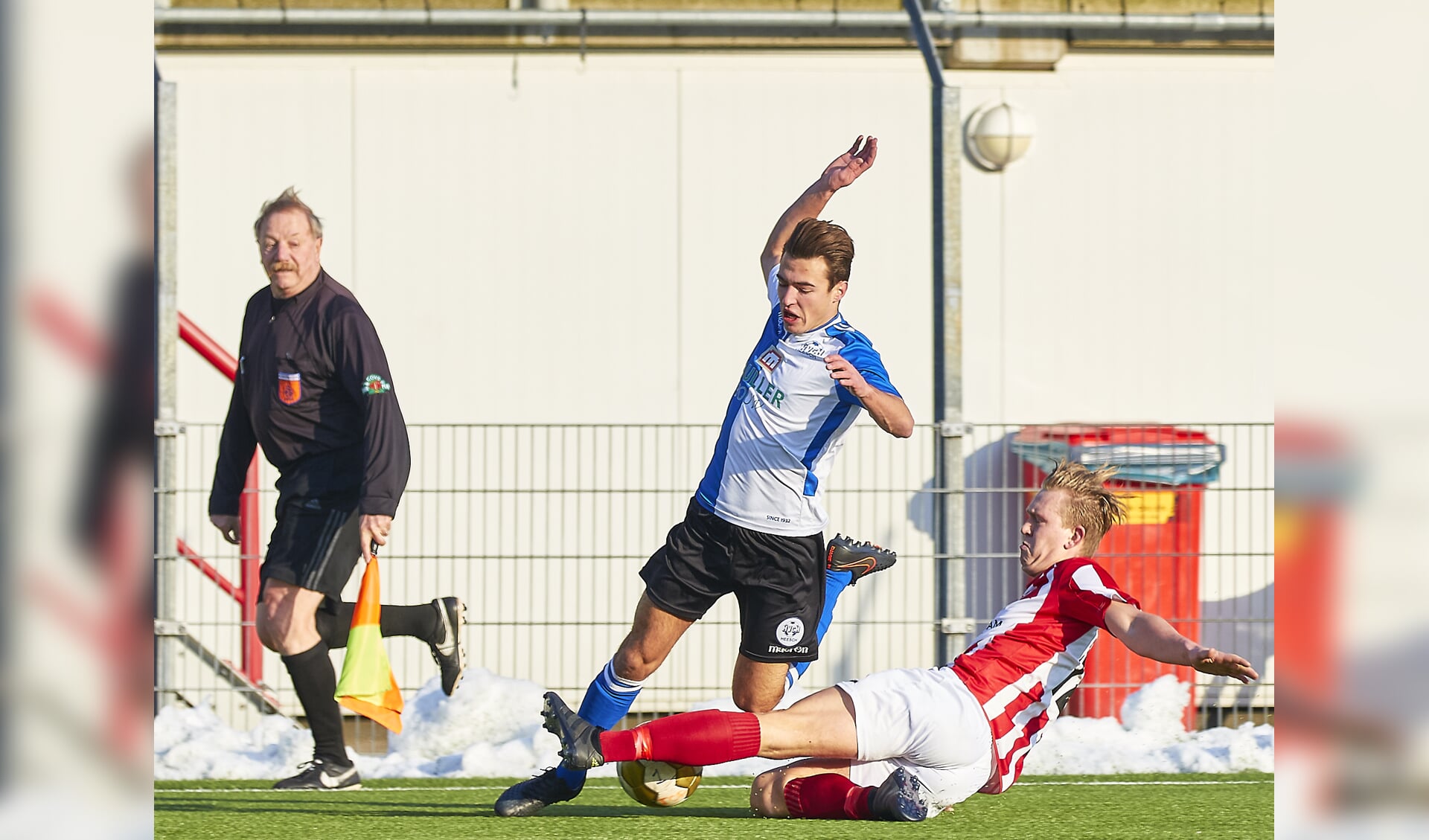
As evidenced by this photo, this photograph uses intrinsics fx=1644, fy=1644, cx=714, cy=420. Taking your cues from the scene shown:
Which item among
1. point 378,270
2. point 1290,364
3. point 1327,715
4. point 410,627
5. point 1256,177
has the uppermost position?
point 1256,177

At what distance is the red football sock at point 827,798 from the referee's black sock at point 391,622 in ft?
5.21

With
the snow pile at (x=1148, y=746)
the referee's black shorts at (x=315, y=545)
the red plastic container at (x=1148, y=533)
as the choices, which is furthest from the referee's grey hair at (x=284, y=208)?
the red plastic container at (x=1148, y=533)

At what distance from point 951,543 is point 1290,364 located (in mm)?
5362

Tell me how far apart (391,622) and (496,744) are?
4.09ft

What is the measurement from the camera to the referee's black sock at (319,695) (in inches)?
199

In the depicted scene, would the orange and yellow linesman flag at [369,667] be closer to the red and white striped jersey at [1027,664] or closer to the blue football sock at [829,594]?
the blue football sock at [829,594]

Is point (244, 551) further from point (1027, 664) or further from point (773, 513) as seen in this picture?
point (1027, 664)

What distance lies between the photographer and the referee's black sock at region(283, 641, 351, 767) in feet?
16.6

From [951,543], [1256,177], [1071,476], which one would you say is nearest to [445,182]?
[951,543]

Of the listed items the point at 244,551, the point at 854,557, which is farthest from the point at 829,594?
the point at 244,551

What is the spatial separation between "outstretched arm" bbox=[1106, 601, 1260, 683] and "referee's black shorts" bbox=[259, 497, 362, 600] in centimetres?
236

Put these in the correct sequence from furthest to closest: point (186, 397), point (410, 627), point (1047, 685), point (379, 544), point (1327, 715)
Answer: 1. point (186, 397)
2. point (410, 627)
3. point (379, 544)
4. point (1047, 685)
5. point (1327, 715)

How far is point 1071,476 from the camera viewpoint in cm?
405

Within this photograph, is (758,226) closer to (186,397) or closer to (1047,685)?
(186,397)
